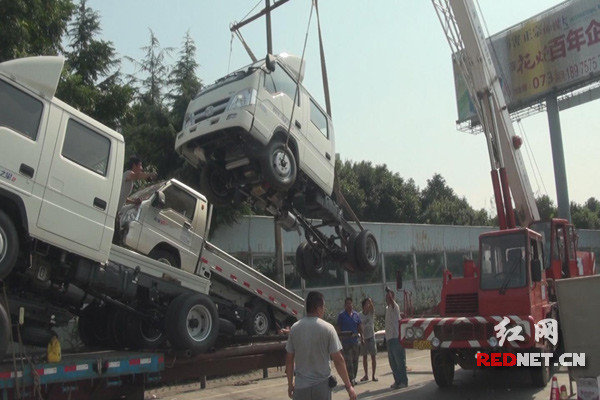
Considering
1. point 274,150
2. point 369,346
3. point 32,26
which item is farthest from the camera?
point 32,26

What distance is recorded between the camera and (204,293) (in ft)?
24.0

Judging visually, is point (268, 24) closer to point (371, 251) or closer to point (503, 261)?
point (371, 251)

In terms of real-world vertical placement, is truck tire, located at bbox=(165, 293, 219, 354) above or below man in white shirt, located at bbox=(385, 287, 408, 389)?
above

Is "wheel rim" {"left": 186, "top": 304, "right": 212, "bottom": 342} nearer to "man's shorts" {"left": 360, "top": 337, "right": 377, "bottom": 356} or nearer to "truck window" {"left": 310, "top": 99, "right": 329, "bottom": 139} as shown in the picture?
"truck window" {"left": 310, "top": 99, "right": 329, "bottom": 139}

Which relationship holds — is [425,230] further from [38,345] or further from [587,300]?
[38,345]

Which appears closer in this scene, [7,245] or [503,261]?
[7,245]

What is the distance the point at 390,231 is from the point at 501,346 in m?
12.6

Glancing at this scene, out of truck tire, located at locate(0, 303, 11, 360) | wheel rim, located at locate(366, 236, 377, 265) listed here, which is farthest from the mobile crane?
truck tire, located at locate(0, 303, 11, 360)

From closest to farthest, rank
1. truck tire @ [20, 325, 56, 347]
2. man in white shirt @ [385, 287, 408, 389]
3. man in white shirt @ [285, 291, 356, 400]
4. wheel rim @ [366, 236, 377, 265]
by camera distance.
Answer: man in white shirt @ [285, 291, 356, 400] → truck tire @ [20, 325, 56, 347] → man in white shirt @ [385, 287, 408, 389] → wheel rim @ [366, 236, 377, 265]

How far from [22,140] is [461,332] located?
6413mm

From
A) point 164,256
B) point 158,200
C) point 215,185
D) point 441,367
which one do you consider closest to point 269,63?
point 215,185

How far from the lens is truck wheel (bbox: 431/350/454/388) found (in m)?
9.44

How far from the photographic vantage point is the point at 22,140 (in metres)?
5.32

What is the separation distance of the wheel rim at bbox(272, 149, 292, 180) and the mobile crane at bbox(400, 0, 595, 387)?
2.96 meters
